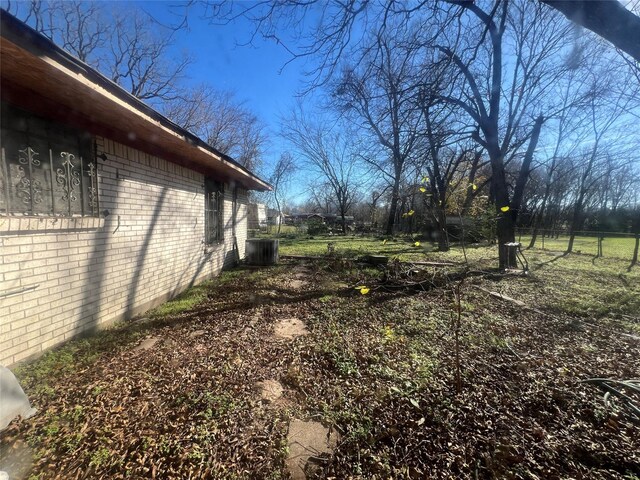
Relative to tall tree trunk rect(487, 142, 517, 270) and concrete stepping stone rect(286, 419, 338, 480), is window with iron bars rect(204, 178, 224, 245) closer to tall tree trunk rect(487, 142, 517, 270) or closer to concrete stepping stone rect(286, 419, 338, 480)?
concrete stepping stone rect(286, 419, 338, 480)

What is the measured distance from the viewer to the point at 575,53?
7.03 metres

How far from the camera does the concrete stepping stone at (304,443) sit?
5.90 feet

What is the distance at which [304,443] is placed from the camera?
1.99 metres

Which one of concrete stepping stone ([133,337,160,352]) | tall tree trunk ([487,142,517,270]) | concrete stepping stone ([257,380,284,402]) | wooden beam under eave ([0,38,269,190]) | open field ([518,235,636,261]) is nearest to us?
wooden beam under eave ([0,38,269,190])

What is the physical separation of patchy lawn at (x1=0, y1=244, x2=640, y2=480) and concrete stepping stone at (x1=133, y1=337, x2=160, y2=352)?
28 mm

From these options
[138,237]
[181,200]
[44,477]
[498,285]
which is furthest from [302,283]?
[44,477]

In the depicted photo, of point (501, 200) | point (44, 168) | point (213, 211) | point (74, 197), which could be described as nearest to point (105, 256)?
point (74, 197)

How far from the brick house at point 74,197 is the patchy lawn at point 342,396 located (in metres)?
0.44

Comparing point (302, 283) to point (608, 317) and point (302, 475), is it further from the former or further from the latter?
point (608, 317)

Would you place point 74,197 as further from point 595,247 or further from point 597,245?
point 597,245

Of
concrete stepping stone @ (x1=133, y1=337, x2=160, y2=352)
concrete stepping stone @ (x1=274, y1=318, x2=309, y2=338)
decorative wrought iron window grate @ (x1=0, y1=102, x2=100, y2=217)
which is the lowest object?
concrete stepping stone @ (x1=274, y1=318, x2=309, y2=338)

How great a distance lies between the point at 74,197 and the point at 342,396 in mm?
3706

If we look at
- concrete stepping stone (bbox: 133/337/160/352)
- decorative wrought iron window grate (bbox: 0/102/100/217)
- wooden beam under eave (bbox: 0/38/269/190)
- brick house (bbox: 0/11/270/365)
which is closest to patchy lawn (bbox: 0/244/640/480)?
concrete stepping stone (bbox: 133/337/160/352)

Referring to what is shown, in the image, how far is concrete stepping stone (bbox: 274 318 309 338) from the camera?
388 cm
